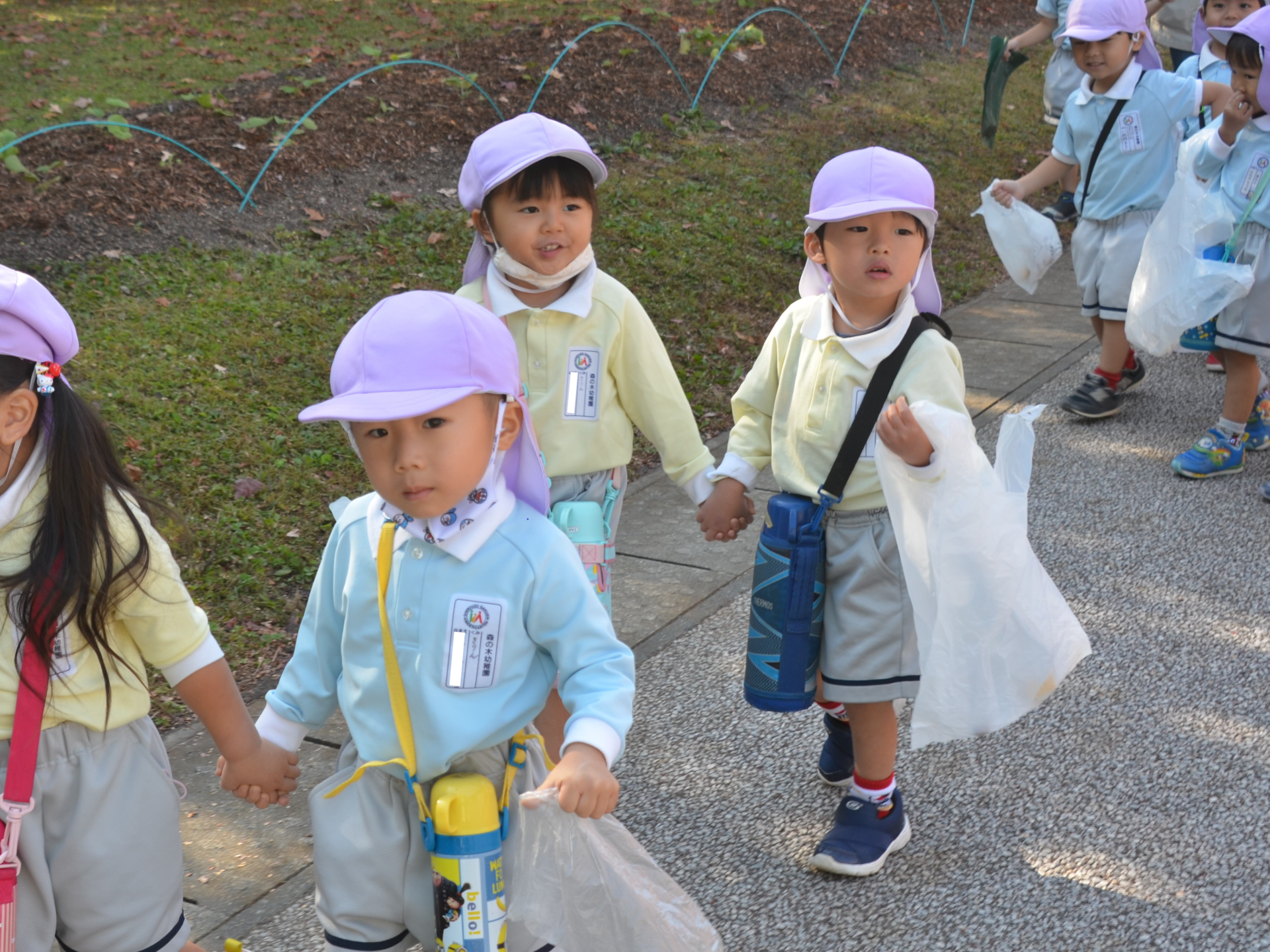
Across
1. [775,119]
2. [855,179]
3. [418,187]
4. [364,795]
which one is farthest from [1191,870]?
[775,119]

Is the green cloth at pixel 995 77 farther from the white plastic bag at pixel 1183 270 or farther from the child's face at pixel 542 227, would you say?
the child's face at pixel 542 227

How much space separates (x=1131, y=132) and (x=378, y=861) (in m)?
4.67

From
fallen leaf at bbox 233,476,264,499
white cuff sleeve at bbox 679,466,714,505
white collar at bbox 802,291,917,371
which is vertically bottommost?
fallen leaf at bbox 233,476,264,499

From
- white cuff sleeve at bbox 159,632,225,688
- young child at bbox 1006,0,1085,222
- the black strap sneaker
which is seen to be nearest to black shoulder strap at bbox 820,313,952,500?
white cuff sleeve at bbox 159,632,225,688

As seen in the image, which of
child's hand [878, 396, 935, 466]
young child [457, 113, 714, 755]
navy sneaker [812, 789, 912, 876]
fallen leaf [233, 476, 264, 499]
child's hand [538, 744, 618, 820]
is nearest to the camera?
child's hand [538, 744, 618, 820]

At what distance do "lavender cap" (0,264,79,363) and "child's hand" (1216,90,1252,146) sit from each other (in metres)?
4.43

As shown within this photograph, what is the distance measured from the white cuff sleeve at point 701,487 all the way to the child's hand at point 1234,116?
3022 millimetres

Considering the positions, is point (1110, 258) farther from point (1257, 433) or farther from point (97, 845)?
point (97, 845)

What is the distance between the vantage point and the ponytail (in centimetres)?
208

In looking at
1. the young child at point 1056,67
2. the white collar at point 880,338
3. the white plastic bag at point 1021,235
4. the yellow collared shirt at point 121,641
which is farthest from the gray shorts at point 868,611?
the young child at point 1056,67

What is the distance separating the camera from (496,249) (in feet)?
10.6

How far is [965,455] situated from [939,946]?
1.05m

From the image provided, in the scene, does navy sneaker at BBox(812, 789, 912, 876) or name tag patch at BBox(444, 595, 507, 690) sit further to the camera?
navy sneaker at BBox(812, 789, 912, 876)

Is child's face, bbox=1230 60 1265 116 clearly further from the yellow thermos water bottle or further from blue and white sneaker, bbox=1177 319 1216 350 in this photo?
the yellow thermos water bottle
